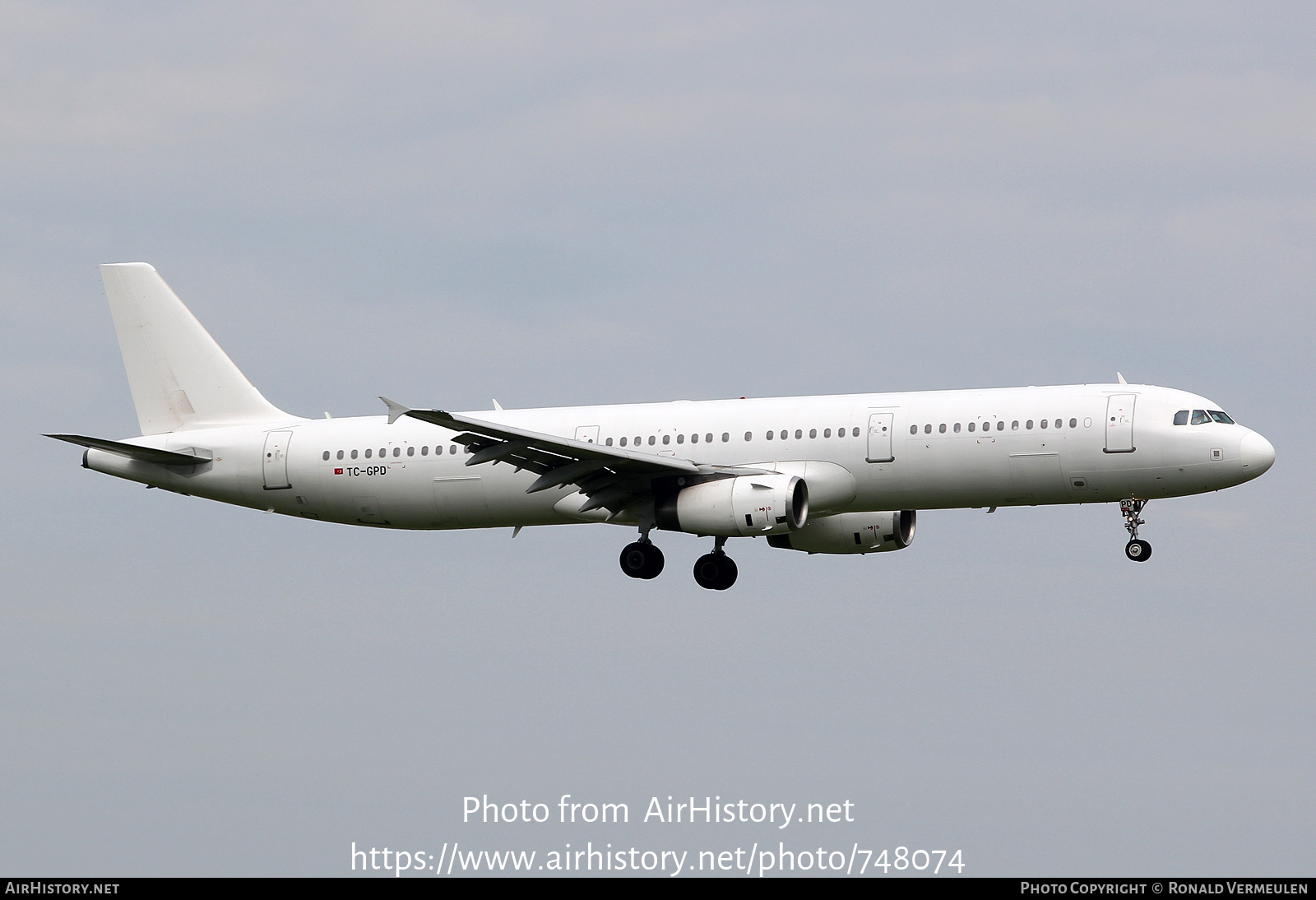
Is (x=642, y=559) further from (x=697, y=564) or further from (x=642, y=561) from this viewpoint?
(x=697, y=564)

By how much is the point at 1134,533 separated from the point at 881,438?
662cm

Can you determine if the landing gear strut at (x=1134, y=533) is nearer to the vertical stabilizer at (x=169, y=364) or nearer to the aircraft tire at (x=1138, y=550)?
the aircraft tire at (x=1138, y=550)

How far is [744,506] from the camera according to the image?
132 ft

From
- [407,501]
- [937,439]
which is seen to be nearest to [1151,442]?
[937,439]

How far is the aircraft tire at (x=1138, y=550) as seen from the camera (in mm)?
40562

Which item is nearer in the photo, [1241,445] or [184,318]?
[1241,445]

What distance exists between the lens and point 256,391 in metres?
49.3

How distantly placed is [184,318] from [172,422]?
11.2 feet

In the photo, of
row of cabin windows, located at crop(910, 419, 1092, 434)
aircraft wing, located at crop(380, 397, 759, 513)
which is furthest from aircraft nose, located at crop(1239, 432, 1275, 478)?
aircraft wing, located at crop(380, 397, 759, 513)

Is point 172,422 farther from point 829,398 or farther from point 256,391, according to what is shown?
point 829,398

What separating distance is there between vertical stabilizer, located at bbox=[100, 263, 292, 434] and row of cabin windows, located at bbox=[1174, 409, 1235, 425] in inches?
989

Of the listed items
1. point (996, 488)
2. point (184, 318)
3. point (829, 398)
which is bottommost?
point (996, 488)

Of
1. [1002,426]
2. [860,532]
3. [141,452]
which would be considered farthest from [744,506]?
[141,452]

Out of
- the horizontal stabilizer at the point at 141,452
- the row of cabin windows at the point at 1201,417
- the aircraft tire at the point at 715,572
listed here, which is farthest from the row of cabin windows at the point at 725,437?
the horizontal stabilizer at the point at 141,452
